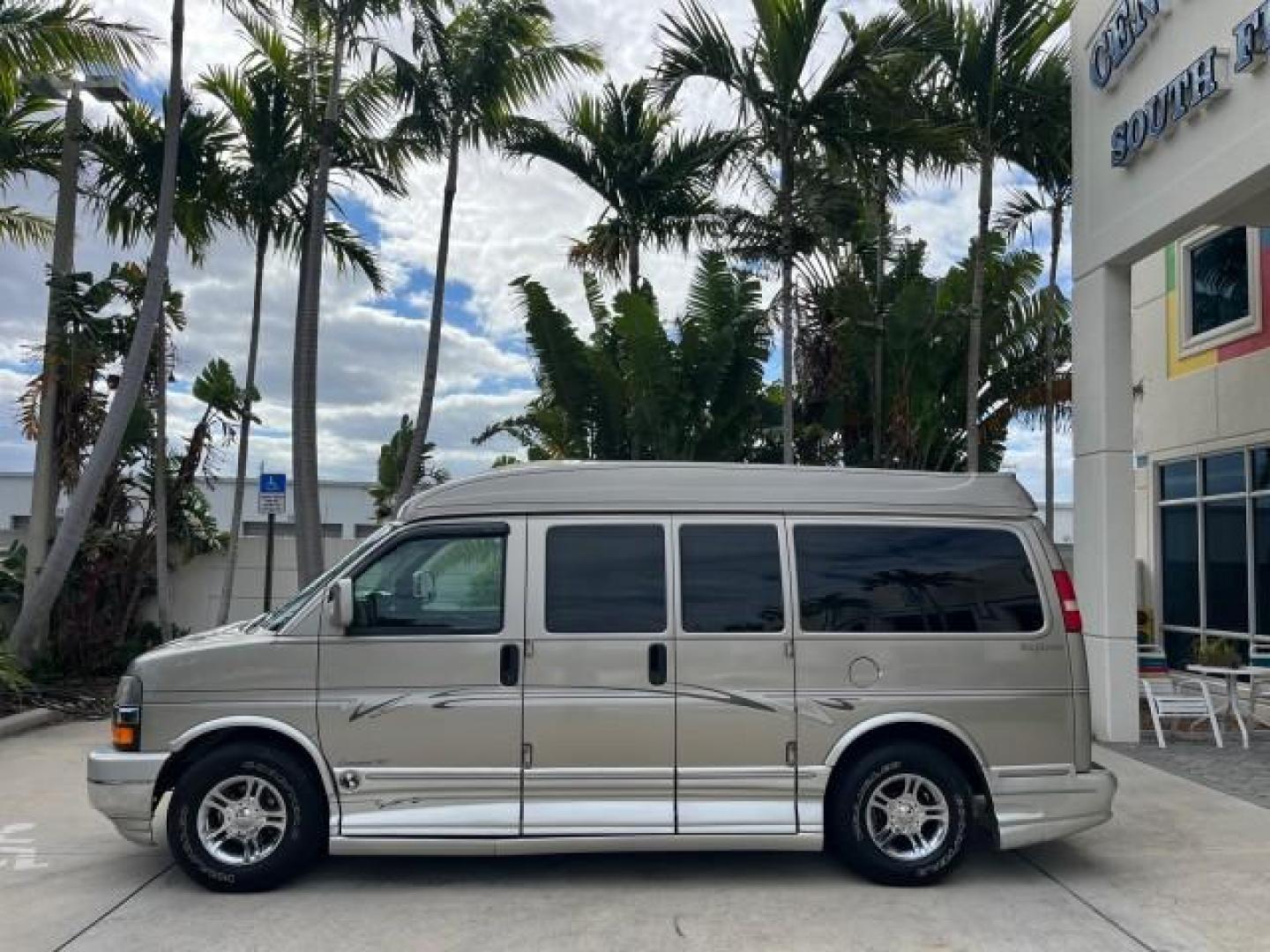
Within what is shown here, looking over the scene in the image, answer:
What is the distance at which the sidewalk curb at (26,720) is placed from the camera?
33.6 ft

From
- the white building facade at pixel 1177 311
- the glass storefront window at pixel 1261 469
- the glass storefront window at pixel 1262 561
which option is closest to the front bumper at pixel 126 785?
the white building facade at pixel 1177 311

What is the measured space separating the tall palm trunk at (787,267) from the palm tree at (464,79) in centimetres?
353

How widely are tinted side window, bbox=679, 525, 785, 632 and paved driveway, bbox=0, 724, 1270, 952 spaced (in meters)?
1.44

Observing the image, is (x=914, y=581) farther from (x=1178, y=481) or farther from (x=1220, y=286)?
(x=1178, y=481)

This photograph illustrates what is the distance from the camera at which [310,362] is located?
13031 millimetres

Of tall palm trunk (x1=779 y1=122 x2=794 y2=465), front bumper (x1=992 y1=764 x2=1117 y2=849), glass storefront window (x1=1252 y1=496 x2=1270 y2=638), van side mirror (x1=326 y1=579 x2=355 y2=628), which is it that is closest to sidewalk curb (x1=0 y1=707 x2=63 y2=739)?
van side mirror (x1=326 y1=579 x2=355 y2=628)

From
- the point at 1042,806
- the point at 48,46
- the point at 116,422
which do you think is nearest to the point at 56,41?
the point at 48,46

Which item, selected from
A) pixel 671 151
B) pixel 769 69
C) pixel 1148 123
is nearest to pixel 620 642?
pixel 1148 123

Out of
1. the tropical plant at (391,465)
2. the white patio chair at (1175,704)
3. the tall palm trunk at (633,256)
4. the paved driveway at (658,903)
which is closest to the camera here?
the paved driveway at (658,903)

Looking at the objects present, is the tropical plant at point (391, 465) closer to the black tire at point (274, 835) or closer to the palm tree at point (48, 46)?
the palm tree at point (48, 46)

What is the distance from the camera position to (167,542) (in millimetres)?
14672

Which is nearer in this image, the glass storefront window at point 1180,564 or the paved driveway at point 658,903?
the paved driveway at point 658,903

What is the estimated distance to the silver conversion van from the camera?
573 centimetres

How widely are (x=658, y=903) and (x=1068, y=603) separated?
9.19 ft
